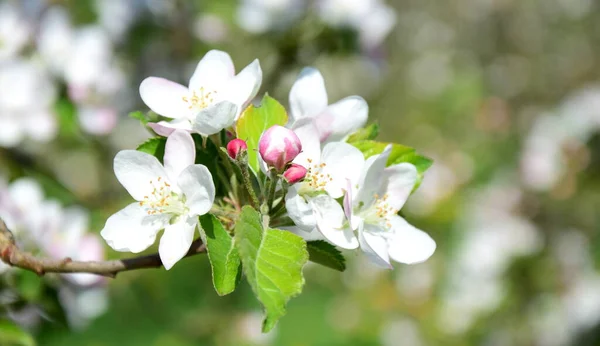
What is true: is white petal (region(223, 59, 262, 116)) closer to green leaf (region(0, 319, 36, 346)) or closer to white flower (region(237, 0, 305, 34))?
green leaf (region(0, 319, 36, 346))

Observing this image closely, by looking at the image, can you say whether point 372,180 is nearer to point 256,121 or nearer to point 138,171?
point 256,121

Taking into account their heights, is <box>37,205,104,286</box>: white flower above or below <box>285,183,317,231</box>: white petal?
below

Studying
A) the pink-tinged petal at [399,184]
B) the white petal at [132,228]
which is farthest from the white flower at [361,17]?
the white petal at [132,228]

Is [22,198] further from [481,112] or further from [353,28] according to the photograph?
[481,112]

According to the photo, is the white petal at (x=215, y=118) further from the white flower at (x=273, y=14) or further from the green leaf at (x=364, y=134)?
the white flower at (x=273, y=14)

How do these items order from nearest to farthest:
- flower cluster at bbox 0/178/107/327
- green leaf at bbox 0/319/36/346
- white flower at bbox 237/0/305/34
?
green leaf at bbox 0/319/36/346 < flower cluster at bbox 0/178/107/327 < white flower at bbox 237/0/305/34

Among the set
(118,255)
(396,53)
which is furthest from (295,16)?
(396,53)

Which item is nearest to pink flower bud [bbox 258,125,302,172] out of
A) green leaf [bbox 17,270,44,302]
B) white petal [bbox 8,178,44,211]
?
green leaf [bbox 17,270,44,302]
